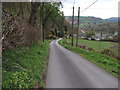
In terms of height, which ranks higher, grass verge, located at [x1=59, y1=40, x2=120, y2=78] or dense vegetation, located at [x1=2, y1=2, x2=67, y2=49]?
dense vegetation, located at [x1=2, y1=2, x2=67, y2=49]

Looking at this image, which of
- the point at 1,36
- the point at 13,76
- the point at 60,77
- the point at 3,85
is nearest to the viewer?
the point at 3,85

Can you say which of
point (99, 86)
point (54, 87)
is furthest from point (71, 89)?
point (99, 86)

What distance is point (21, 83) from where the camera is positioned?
16.8 feet

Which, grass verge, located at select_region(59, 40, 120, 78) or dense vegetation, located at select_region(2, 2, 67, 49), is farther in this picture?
grass verge, located at select_region(59, 40, 120, 78)

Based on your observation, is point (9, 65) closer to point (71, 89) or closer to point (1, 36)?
point (1, 36)

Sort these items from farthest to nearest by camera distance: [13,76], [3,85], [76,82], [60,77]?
[60,77]
[76,82]
[13,76]
[3,85]

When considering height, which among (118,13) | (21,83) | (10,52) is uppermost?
(118,13)

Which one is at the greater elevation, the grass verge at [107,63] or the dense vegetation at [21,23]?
the dense vegetation at [21,23]

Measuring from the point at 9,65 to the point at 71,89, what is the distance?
313 centimetres

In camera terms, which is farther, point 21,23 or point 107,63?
point 107,63

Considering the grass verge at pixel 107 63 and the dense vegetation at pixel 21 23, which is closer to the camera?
the dense vegetation at pixel 21 23

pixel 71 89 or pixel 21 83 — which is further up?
pixel 21 83

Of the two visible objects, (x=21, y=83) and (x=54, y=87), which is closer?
(x=21, y=83)

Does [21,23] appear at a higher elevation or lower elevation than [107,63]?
higher
